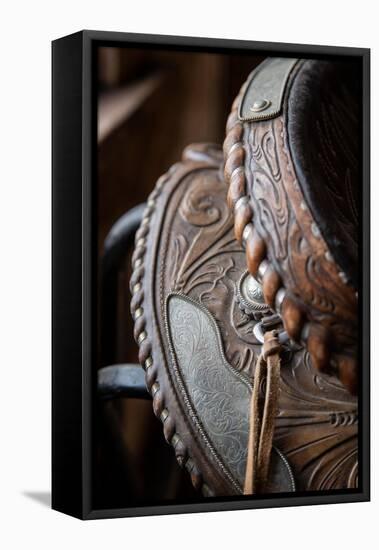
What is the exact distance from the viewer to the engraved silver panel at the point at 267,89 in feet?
3.66

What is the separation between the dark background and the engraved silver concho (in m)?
0.19

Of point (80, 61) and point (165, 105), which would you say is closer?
point (80, 61)

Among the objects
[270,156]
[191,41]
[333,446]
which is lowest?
[333,446]

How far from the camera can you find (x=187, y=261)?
3.78 feet

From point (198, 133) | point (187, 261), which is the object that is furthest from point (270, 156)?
point (198, 133)

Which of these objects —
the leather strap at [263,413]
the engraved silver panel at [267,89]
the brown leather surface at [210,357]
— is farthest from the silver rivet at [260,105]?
the leather strap at [263,413]

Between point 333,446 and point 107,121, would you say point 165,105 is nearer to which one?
point 107,121

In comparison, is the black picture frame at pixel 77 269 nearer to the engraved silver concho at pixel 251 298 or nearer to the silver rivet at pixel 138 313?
the silver rivet at pixel 138 313

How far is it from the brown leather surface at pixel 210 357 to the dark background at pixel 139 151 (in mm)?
76

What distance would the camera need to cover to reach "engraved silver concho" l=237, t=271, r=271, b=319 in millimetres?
1132

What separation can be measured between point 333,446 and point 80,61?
48cm

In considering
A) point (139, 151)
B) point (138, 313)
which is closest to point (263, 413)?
point (138, 313)

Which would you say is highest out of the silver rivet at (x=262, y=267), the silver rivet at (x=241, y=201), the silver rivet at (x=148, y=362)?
the silver rivet at (x=241, y=201)

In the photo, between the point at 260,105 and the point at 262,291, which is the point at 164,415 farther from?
the point at 260,105
